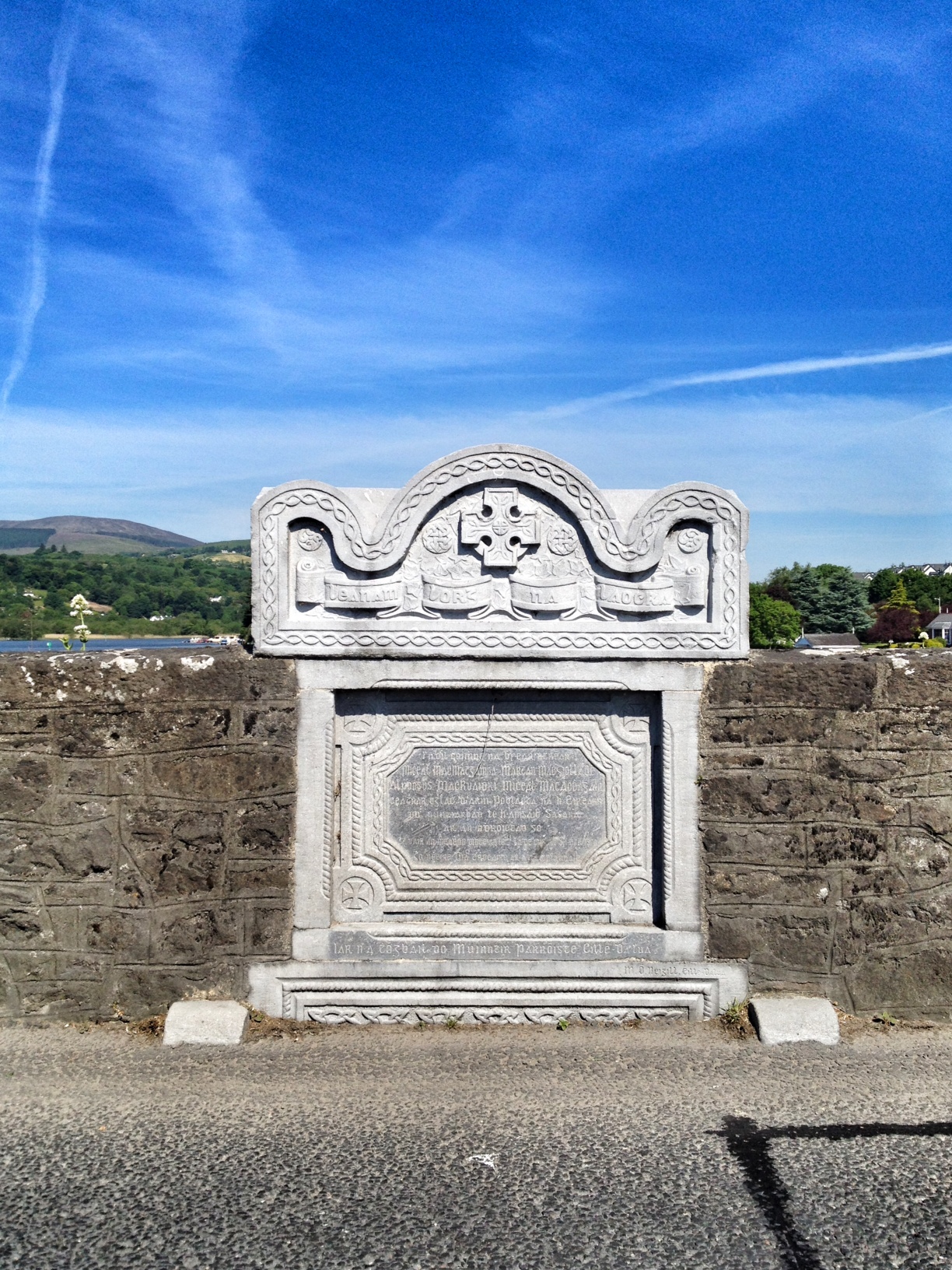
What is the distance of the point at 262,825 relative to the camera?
439 centimetres

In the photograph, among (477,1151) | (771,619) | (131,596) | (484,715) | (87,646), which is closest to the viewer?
(477,1151)

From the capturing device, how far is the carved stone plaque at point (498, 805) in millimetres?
4504

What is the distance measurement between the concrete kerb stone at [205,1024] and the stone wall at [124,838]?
0.44ft

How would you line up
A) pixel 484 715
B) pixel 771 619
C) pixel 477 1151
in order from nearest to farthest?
pixel 477 1151 < pixel 484 715 < pixel 771 619

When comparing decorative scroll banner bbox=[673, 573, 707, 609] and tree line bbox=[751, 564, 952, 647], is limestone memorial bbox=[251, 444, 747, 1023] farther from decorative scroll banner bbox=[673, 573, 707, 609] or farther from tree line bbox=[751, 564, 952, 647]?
tree line bbox=[751, 564, 952, 647]

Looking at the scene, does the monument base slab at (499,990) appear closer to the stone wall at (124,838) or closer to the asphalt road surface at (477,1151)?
the asphalt road surface at (477,1151)

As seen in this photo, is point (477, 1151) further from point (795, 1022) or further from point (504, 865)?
point (795, 1022)

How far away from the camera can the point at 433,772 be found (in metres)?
4.51

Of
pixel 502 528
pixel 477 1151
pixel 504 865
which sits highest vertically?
pixel 502 528

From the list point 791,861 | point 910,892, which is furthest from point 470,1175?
point 910,892

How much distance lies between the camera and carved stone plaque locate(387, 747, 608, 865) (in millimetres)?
4504

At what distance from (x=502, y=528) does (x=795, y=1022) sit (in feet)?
8.37

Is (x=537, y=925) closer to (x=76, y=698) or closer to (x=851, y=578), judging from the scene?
(x=76, y=698)

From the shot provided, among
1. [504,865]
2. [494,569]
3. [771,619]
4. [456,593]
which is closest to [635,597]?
[494,569]
